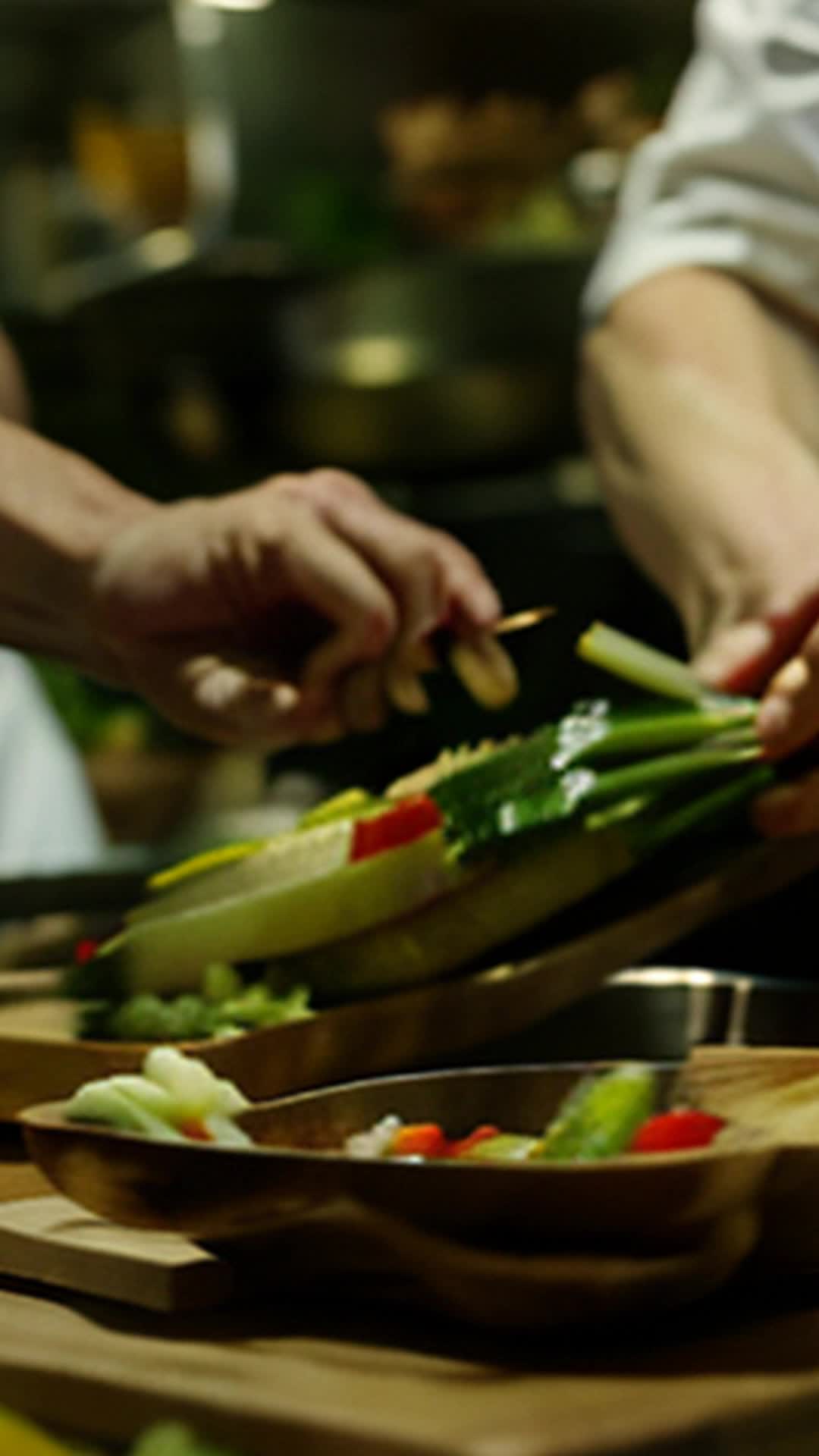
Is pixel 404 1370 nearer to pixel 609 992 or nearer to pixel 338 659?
pixel 609 992

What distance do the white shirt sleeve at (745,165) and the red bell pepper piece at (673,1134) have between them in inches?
44.7

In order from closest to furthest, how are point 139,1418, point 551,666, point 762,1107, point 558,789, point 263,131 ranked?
1. point 139,1418
2. point 762,1107
3. point 558,789
4. point 551,666
5. point 263,131

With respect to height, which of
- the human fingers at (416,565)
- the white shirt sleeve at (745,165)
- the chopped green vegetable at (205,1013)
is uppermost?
the white shirt sleeve at (745,165)

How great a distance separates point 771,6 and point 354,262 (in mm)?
1788

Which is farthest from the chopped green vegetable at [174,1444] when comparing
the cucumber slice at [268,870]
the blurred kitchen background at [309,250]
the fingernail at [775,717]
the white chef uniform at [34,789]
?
the white chef uniform at [34,789]

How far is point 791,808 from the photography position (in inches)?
53.1

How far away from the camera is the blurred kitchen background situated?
333 cm

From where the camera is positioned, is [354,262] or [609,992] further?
[354,262]

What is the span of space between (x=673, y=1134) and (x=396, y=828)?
0.42 metres

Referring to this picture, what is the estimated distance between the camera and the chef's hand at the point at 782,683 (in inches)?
50.7

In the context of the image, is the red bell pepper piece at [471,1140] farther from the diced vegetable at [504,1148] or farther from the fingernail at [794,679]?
the fingernail at [794,679]

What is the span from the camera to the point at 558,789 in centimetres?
129

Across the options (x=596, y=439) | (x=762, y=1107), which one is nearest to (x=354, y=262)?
(x=596, y=439)

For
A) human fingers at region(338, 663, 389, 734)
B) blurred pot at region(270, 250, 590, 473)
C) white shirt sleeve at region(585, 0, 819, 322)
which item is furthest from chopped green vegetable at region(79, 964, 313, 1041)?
blurred pot at region(270, 250, 590, 473)
